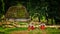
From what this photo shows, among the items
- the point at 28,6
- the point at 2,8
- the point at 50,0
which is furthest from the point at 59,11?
the point at 2,8

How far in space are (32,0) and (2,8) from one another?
7.32ft

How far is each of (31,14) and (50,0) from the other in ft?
4.79

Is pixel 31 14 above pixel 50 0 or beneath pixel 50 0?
beneath

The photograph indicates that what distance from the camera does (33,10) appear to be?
12.1 meters

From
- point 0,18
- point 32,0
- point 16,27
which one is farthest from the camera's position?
point 32,0

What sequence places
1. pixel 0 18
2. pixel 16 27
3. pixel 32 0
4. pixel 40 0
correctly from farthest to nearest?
pixel 32 0, pixel 40 0, pixel 0 18, pixel 16 27

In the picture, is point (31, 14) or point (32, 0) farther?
point (32, 0)

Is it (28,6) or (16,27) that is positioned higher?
(28,6)

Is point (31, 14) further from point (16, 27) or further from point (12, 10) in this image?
point (16, 27)

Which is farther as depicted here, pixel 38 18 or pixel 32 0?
pixel 32 0

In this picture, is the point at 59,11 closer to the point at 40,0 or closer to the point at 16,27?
the point at 40,0

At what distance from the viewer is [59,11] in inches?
456

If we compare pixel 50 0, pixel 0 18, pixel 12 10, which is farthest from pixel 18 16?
pixel 50 0

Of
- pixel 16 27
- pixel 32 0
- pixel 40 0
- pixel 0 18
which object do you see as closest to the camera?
pixel 16 27
